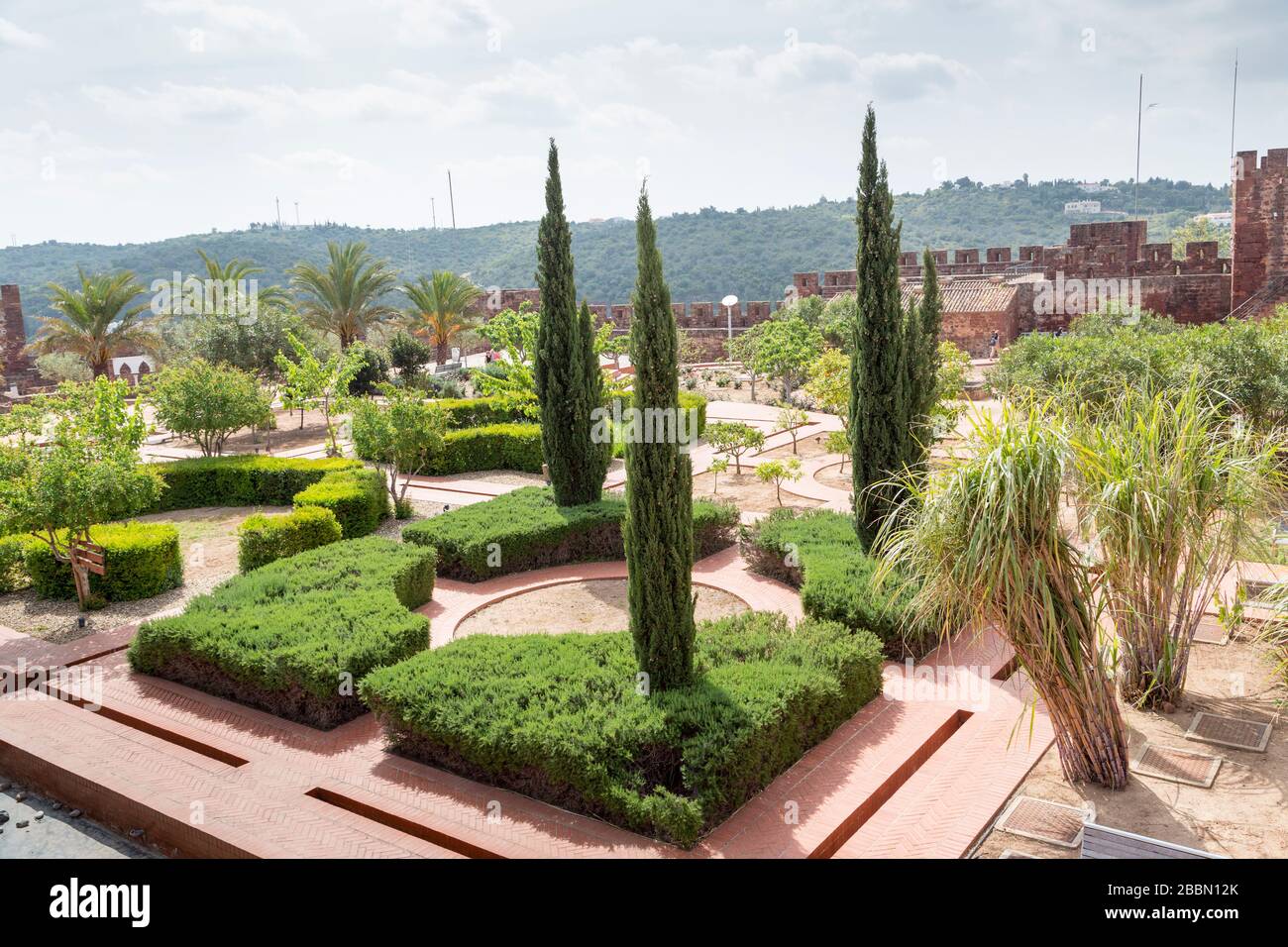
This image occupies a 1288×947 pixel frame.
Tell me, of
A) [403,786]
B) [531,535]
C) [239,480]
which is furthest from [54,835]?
[239,480]

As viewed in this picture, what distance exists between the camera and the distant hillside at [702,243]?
57.4 metres

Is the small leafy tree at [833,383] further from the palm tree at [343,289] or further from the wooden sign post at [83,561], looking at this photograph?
the palm tree at [343,289]

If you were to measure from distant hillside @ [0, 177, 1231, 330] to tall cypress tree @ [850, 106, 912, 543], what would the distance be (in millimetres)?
39760

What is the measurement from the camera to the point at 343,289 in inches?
1201

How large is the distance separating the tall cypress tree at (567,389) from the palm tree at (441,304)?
20701mm

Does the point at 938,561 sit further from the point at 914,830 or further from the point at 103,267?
the point at 103,267

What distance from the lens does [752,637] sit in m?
8.29

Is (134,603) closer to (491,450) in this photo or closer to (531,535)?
(531,535)

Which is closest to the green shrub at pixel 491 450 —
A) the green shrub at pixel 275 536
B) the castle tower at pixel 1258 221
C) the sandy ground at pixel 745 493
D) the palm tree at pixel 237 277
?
the sandy ground at pixel 745 493

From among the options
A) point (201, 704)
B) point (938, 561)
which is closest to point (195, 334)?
point (201, 704)

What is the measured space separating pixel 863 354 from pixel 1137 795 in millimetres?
5445

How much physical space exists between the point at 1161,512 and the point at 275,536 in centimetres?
972

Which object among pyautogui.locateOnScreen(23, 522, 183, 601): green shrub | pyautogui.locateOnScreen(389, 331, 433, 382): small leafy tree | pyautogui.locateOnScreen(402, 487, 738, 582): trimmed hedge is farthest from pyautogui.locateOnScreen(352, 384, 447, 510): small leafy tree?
pyautogui.locateOnScreen(389, 331, 433, 382): small leafy tree

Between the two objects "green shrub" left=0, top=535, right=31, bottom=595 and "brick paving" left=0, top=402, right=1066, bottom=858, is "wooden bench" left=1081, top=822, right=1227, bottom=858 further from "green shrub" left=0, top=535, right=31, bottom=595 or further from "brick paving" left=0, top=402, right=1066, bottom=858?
"green shrub" left=0, top=535, right=31, bottom=595
